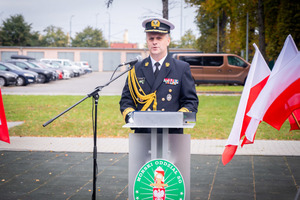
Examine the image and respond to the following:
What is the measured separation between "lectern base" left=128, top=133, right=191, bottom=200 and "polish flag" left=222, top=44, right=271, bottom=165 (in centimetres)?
37

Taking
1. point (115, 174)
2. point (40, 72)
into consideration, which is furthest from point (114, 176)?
point (40, 72)

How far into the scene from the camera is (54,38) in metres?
96.0

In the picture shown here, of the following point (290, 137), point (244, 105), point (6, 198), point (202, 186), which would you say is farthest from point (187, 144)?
point (290, 137)

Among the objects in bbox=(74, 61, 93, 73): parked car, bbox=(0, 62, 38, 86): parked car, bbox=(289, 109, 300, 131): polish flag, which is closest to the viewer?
bbox=(289, 109, 300, 131): polish flag

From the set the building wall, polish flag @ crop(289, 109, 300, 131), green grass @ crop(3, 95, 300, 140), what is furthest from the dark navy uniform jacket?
the building wall

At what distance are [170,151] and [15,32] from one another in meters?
86.0

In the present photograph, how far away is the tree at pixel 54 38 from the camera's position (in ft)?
311

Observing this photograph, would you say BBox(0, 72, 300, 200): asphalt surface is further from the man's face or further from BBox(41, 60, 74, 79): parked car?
BBox(41, 60, 74, 79): parked car

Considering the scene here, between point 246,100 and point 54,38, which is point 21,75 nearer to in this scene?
point 246,100

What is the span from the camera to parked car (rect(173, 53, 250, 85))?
28.8m

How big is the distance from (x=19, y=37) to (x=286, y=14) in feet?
232

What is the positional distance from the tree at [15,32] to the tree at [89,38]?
40.8 ft

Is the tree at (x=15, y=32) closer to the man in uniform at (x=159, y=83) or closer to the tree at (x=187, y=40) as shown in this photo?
the tree at (x=187, y=40)

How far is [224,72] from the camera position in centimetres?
2903
